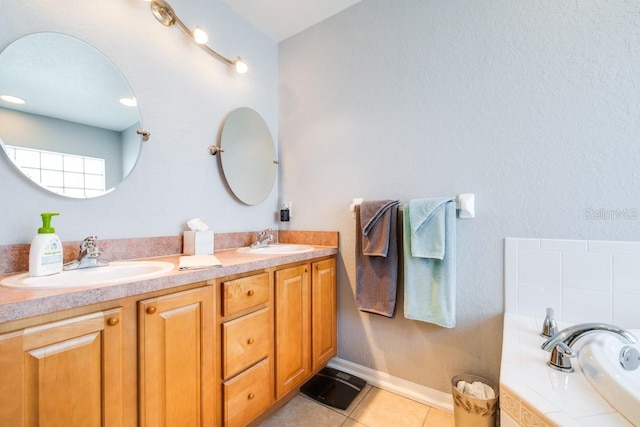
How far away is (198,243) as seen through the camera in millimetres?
1431

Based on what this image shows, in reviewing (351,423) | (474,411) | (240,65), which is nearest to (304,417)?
(351,423)

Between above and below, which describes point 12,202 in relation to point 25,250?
above

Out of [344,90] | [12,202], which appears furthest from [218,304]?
[344,90]

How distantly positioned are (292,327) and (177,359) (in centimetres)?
64

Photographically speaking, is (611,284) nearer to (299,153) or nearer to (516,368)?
(516,368)

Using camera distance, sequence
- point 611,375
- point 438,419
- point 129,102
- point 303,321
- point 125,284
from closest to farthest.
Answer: point 611,375 < point 125,284 < point 129,102 < point 438,419 < point 303,321

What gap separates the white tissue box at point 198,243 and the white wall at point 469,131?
76 cm

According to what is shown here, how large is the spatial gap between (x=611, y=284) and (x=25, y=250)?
2440 mm

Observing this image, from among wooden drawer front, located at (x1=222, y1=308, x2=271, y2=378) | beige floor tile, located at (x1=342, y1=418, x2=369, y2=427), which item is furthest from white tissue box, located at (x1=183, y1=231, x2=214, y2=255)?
beige floor tile, located at (x1=342, y1=418, x2=369, y2=427)

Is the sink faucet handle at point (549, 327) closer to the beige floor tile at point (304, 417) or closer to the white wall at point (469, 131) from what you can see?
the white wall at point (469, 131)

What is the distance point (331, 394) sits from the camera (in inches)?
62.7

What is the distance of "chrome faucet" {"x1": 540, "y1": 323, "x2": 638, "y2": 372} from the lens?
33.2 inches

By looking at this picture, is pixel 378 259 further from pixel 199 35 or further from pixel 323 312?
pixel 199 35

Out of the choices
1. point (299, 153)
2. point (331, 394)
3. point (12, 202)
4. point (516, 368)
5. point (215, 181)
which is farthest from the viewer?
point (299, 153)
